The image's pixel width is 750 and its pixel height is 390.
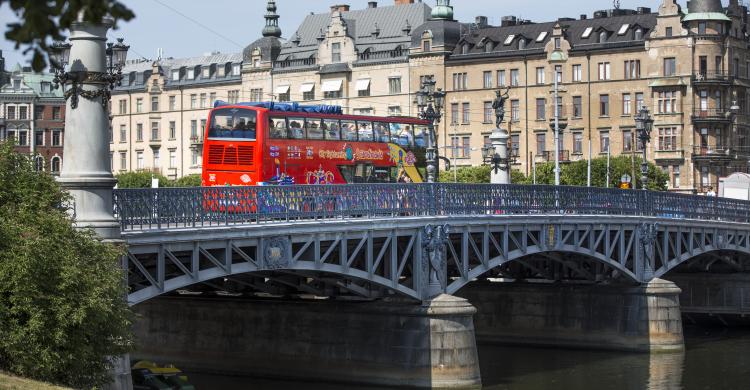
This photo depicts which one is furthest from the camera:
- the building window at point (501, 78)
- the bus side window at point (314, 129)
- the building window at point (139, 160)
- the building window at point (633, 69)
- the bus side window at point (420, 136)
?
the building window at point (139, 160)

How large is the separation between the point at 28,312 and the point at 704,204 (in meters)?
50.0

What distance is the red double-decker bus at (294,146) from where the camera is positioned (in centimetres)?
6006

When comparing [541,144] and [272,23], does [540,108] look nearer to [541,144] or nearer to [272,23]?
[541,144]

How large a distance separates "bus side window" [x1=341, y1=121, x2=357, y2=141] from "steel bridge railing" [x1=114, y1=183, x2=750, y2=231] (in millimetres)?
10844

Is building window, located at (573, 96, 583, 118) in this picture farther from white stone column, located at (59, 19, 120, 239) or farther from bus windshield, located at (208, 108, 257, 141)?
white stone column, located at (59, 19, 120, 239)

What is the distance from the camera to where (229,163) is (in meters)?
60.8

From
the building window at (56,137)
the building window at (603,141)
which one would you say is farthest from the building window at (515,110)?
the building window at (56,137)

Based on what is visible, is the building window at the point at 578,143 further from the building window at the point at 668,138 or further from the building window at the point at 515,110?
the building window at the point at 668,138

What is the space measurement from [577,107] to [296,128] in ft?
237

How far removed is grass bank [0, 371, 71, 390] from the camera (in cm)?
2473

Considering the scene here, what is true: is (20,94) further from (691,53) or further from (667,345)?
(667,345)

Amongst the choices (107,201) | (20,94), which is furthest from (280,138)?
(20,94)

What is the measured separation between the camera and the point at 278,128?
60.9 m

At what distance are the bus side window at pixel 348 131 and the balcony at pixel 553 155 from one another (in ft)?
215
